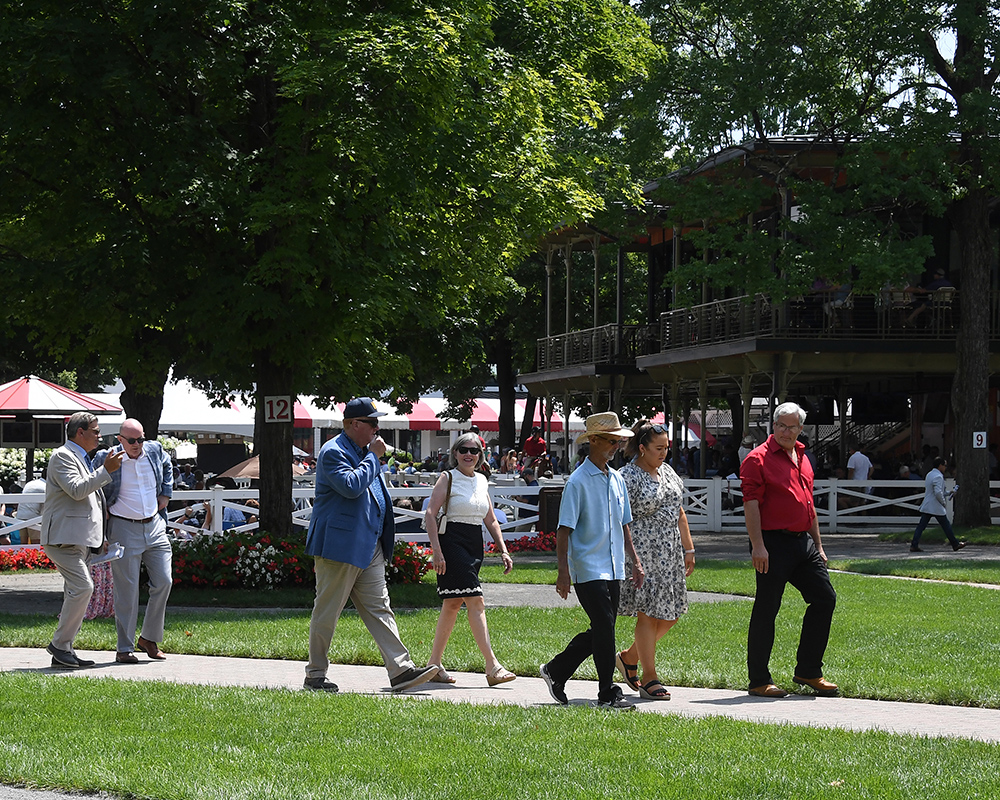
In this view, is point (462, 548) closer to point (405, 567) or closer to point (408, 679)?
point (408, 679)

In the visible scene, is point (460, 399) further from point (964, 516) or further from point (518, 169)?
point (518, 169)

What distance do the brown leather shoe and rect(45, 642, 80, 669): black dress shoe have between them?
515cm

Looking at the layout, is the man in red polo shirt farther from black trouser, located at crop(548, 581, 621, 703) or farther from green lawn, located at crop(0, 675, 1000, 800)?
green lawn, located at crop(0, 675, 1000, 800)

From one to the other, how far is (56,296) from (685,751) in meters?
11.1

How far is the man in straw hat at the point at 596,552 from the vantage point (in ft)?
28.1

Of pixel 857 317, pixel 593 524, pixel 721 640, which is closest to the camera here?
pixel 593 524

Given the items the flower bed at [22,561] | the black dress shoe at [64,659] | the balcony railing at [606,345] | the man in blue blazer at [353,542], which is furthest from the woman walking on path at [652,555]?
the balcony railing at [606,345]

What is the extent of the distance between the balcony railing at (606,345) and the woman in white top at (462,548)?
1098 inches

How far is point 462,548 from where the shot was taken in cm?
984

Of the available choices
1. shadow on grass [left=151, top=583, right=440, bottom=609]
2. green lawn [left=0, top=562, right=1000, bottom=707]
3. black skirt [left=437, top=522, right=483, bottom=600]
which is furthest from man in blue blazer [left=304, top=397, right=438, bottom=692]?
shadow on grass [left=151, top=583, right=440, bottom=609]

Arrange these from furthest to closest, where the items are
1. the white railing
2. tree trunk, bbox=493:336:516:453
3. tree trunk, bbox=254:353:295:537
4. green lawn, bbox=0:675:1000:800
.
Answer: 1. tree trunk, bbox=493:336:516:453
2. the white railing
3. tree trunk, bbox=254:353:295:537
4. green lawn, bbox=0:675:1000:800

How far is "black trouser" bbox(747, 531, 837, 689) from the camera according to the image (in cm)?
936

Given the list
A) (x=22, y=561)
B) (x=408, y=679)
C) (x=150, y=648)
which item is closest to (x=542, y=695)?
(x=408, y=679)

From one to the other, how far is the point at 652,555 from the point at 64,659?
466 cm
